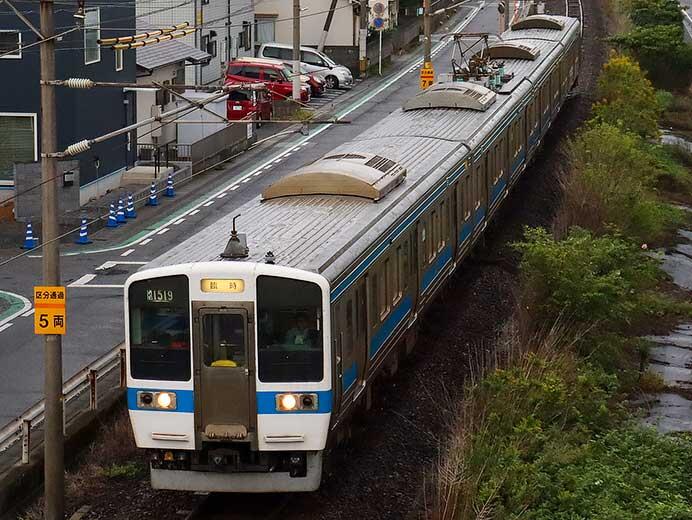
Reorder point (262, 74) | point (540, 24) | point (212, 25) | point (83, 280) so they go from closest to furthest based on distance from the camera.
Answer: point (83, 280)
point (540, 24)
point (262, 74)
point (212, 25)

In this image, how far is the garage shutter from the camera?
3122cm

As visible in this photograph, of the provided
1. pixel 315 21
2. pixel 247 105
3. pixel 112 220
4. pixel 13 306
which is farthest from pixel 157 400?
pixel 315 21

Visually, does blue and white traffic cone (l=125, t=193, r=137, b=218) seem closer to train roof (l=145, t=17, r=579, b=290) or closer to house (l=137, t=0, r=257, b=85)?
train roof (l=145, t=17, r=579, b=290)

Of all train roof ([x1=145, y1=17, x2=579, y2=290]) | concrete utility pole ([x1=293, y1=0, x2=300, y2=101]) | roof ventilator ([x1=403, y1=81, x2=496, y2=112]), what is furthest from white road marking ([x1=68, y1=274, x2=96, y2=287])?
concrete utility pole ([x1=293, y1=0, x2=300, y2=101])

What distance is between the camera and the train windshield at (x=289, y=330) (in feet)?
43.8

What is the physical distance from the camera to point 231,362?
530 inches

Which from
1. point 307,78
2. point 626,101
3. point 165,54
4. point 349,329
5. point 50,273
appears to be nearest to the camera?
point 349,329

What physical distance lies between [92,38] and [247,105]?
9.12 metres

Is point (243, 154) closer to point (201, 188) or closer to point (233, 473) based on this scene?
point (201, 188)

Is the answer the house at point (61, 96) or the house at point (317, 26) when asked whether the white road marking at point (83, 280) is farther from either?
the house at point (317, 26)

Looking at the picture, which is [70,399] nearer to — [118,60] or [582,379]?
[582,379]

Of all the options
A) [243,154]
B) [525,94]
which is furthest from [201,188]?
[525,94]

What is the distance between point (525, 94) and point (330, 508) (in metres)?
16.2

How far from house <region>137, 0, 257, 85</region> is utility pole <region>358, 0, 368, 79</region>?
412 cm
